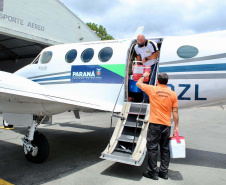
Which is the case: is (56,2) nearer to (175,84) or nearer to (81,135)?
(81,135)

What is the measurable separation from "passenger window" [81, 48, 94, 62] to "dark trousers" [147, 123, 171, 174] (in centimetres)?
312

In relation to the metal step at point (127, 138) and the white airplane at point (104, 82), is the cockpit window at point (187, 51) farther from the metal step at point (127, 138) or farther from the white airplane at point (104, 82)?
the metal step at point (127, 138)

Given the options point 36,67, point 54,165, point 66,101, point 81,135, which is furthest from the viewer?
point 81,135

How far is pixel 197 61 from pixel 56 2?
1587cm

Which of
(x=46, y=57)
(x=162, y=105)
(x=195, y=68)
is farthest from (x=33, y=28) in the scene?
(x=162, y=105)

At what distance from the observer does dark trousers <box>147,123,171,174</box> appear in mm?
4031

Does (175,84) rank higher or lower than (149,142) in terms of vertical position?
higher

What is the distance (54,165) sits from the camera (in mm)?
4848

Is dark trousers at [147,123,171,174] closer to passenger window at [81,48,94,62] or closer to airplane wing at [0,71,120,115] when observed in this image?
airplane wing at [0,71,120,115]

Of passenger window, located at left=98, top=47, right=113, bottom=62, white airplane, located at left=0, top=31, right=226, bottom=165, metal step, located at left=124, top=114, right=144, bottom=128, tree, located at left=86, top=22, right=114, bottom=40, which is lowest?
metal step, located at left=124, top=114, right=144, bottom=128

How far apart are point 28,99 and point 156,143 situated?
8.92ft

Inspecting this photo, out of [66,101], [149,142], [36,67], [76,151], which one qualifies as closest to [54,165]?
[76,151]

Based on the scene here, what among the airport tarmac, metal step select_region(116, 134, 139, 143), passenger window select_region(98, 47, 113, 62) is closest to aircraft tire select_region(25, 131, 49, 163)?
the airport tarmac

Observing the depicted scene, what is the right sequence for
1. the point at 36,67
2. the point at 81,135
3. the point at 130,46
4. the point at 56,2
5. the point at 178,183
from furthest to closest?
1. the point at 56,2
2. the point at 81,135
3. the point at 36,67
4. the point at 130,46
5. the point at 178,183
